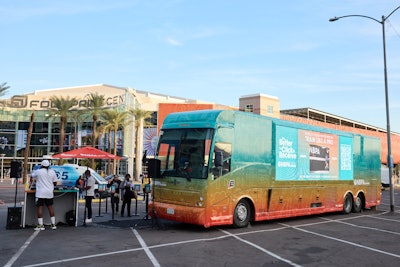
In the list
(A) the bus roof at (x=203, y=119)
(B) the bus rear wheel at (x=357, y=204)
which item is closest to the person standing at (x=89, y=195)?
(A) the bus roof at (x=203, y=119)

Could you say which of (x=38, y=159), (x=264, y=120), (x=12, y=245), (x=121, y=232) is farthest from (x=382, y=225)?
(x=38, y=159)

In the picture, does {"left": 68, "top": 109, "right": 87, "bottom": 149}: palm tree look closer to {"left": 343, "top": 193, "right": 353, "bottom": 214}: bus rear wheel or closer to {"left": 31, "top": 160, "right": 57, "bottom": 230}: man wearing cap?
{"left": 343, "top": 193, "right": 353, "bottom": 214}: bus rear wheel

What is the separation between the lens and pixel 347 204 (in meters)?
17.0

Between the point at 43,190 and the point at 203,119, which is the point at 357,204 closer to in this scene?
the point at 203,119

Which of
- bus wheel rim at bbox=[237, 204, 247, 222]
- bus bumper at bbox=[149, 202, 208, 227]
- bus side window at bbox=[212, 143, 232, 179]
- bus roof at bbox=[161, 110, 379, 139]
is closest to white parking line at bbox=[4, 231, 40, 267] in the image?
bus bumper at bbox=[149, 202, 208, 227]

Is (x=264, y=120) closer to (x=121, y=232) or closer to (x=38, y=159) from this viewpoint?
(x=121, y=232)

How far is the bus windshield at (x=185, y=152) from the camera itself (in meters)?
10.8

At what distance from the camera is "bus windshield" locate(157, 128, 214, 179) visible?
10805mm

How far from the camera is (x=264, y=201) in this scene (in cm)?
1238

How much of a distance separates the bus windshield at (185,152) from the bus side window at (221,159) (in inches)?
9.6

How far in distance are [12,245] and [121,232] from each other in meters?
2.93

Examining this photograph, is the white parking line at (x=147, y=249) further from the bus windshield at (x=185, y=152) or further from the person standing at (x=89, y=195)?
the person standing at (x=89, y=195)

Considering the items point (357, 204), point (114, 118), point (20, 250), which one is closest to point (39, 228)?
point (20, 250)

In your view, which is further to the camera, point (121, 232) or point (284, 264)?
point (121, 232)
